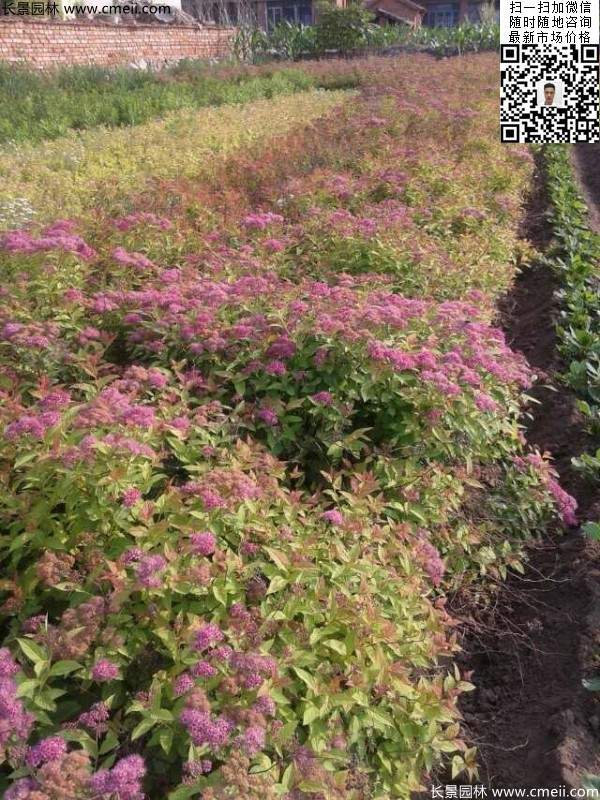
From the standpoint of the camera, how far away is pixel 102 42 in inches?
783

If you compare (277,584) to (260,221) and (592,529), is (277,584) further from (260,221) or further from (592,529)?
(260,221)

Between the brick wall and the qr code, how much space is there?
11.3m

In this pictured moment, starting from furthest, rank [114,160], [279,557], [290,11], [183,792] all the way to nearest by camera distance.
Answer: [290,11]
[114,160]
[279,557]
[183,792]

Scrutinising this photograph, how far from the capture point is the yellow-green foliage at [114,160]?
5.27 metres

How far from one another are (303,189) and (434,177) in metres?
1.24

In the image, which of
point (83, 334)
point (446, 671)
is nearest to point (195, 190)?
point (83, 334)

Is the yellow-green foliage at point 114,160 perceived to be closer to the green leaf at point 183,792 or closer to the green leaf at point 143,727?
the green leaf at point 143,727

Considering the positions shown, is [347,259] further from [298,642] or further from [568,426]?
[298,642]

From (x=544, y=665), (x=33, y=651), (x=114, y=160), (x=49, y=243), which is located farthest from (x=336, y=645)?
(x=114, y=160)

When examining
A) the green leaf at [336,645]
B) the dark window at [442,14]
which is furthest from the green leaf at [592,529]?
the dark window at [442,14]

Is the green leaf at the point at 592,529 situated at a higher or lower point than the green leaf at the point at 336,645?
lower

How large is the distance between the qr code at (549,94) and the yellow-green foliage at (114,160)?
327 cm

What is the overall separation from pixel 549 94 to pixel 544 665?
12133 millimetres

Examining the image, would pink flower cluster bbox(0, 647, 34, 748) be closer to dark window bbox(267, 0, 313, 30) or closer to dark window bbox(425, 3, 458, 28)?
dark window bbox(267, 0, 313, 30)
